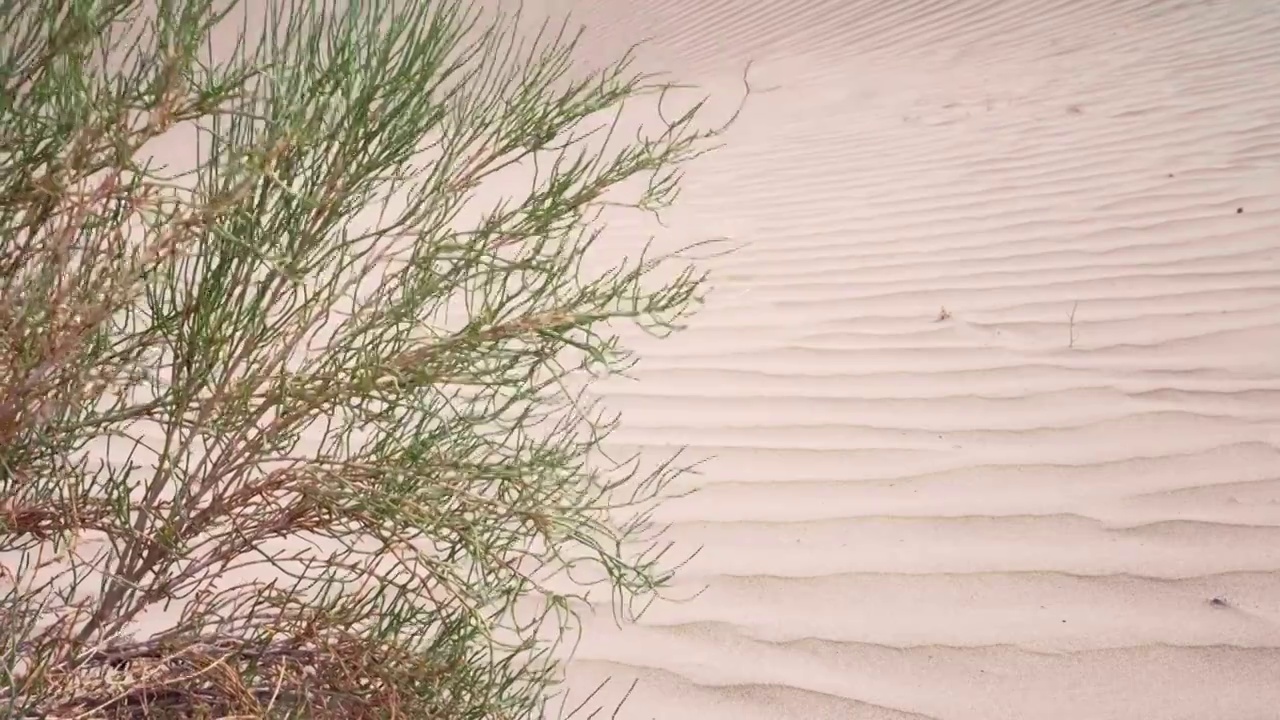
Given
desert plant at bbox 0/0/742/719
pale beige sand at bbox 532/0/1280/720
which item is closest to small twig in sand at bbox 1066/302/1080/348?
pale beige sand at bbox 532/0/1280/720

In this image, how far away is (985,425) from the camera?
11.5 ft

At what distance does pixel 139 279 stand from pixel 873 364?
2.88 metres

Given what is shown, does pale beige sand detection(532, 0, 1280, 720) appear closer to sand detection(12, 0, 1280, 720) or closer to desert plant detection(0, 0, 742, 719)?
sand detection(12, 0, 1280, 720)

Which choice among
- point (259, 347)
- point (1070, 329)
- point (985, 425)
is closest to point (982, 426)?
point (985, 425)

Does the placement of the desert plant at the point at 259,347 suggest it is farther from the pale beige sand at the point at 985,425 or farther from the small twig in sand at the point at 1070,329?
the small twig in sand at the point at 1070,329

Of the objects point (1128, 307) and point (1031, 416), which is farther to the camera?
point (1128, 307)

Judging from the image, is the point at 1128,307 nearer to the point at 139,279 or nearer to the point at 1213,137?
the point at 1213,137

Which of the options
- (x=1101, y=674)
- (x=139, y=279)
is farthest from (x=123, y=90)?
(x=1101, y=674)

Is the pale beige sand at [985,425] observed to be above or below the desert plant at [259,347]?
below

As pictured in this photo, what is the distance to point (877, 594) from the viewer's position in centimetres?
276

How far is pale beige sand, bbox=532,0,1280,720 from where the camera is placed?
8.18ft

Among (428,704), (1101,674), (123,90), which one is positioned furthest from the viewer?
(1101,674)

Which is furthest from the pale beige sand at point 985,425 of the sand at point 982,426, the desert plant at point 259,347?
the desert plant at point 259,347

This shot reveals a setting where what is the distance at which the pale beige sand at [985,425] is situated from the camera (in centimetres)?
249
